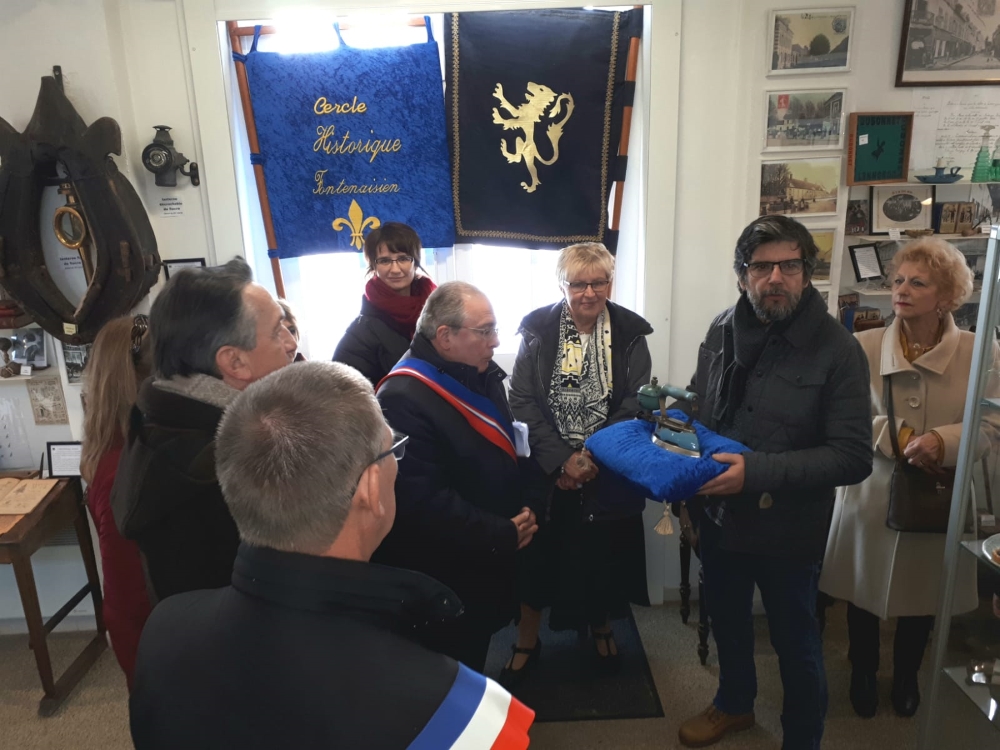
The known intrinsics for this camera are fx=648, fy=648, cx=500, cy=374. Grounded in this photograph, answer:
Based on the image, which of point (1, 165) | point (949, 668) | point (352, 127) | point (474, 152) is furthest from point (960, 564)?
point (1, 165)

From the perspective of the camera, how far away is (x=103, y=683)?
8.18 ft

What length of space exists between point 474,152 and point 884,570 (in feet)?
6.79

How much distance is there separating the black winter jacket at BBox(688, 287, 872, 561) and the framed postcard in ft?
3.43

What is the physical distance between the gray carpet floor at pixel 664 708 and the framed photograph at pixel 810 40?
2112 millimetres

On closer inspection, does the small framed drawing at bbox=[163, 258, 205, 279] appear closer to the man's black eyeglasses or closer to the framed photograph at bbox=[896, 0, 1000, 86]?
the man's black eyeglasses

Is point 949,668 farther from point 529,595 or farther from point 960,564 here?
point 529,595

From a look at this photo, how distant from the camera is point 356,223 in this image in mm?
2662

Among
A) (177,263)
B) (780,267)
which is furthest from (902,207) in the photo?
(177,263)

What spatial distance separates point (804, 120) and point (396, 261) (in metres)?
1.59

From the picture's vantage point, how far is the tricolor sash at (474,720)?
71 centimetres

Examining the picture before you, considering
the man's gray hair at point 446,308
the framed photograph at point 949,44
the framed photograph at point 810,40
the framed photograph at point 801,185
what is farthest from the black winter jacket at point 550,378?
the framed photograph at point 949,44

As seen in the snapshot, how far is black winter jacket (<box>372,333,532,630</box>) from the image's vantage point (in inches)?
62.6

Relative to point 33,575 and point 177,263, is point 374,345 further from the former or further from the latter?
point 33,575

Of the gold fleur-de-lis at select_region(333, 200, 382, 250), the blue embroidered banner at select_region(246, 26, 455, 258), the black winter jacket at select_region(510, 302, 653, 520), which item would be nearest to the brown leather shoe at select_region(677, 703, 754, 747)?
the black winter jacket at select_region(510, 302, 653, 520)
